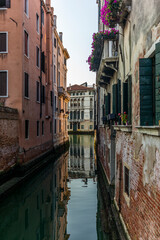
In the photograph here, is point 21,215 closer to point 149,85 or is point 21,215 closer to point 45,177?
point 45,177

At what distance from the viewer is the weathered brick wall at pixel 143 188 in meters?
3.57

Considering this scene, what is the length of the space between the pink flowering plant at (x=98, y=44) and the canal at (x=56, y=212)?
6.57 metres

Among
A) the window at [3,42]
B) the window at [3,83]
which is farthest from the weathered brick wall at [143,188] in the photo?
the window at [3,42]

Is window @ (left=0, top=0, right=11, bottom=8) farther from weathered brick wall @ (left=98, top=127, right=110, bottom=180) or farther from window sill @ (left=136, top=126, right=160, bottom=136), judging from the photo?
window sill @ (left=136, top=126, right=160, bottom=136)

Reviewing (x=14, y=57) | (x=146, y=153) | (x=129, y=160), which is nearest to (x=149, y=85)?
(x=146, y=153)

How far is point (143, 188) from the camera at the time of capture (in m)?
4.31

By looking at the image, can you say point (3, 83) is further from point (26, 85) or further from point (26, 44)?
point (26, 44)

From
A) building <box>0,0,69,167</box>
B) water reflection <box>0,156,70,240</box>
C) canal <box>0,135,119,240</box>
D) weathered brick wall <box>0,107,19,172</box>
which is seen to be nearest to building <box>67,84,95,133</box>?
building <box>0,0,69,167</box>

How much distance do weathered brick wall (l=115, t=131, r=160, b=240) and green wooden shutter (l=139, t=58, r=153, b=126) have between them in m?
0.41

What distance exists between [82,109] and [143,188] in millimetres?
57270

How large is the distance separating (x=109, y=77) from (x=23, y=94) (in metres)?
5.48

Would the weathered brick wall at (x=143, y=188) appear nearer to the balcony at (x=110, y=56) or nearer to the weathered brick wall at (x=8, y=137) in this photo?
the balcony at (x=110, y=56)

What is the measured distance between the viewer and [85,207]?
920 centimetres

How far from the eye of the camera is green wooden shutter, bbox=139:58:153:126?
4.27 metres
